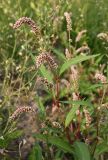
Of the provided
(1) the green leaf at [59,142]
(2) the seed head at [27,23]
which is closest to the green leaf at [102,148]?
(1) the green leaf at [59,142]

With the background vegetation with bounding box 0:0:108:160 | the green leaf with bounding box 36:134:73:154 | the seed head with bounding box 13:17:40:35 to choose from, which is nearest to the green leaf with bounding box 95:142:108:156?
the background vegetation with bounding box 0:0:108:160

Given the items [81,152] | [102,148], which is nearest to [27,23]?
[81,152]

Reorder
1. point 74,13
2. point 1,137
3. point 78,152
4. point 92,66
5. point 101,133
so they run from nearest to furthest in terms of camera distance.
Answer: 1. point 78,152
2. point 1,137
3. point 101,133
4. point 92,66
5. point 74,13

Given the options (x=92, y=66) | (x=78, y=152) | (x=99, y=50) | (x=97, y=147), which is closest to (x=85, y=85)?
(x=92, y=66)

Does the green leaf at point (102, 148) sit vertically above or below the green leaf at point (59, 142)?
below

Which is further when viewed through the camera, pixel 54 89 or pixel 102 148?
pixel 54 89

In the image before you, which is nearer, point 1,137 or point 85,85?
point 1,137

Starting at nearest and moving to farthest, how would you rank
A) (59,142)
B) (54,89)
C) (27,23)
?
(27,23), (59,142), (54,89)

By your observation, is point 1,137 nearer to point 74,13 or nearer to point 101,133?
point 101,133

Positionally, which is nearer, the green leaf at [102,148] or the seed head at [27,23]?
the seed head at [27,23]

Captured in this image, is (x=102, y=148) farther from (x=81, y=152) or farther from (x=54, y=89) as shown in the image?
(x=54, y=89)

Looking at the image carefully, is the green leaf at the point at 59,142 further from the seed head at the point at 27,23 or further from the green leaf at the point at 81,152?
the seed head at the point at 27,23
